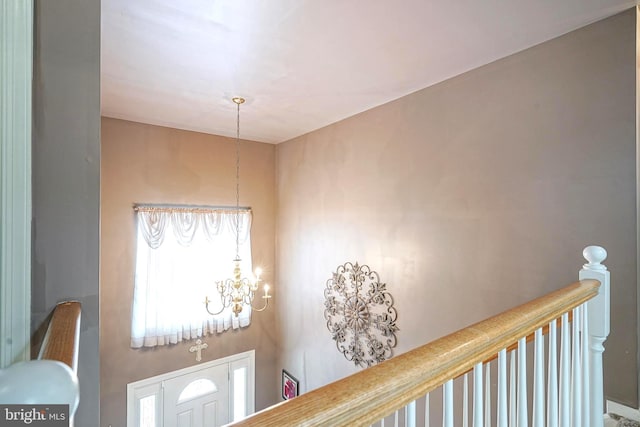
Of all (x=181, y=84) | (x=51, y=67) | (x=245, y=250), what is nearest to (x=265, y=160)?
(x=245, y=250)

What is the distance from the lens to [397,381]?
25.8 inches

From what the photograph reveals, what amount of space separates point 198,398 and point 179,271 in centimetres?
183

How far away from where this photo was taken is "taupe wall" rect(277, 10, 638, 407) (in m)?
1.86

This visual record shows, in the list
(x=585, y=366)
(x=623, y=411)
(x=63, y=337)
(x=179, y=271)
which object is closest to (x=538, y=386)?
(x=585, y=366)

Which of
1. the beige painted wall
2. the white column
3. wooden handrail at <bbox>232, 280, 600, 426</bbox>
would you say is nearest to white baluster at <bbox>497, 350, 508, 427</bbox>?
wooden handrail at <bbox>232, 280, 600, 426</bbox>

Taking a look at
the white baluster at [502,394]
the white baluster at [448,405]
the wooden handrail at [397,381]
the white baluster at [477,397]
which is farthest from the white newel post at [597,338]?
the white baluster at [448,405]

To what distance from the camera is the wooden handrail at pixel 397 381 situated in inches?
21.1

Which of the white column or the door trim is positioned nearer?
the white column

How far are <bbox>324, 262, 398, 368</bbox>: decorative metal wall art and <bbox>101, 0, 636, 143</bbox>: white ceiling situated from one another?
1918mm

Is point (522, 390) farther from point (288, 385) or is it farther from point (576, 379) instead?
point (288, 385)

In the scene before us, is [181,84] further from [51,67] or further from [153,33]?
[51,67]

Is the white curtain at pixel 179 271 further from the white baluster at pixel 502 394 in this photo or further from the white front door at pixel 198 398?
the white baluster at pixel 502 394

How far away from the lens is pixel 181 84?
2.95m

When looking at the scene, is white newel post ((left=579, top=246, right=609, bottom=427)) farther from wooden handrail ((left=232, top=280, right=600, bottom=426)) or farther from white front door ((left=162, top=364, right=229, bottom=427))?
white front door ((left=162, top=364, right=229, bottom=427))
